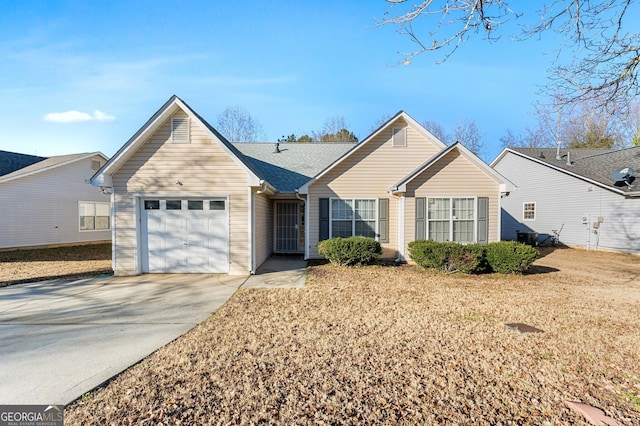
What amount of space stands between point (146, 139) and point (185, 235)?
300 cm

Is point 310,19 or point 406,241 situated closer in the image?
point 310,19

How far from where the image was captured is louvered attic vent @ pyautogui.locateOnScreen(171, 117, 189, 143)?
28.9ft

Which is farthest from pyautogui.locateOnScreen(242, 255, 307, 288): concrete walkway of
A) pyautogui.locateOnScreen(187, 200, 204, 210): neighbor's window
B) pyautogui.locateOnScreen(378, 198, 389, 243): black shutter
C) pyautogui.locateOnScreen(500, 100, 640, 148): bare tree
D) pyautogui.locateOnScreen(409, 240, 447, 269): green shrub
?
pyautogui.locateOnScreen(500, 100, 640, 148): bare tree

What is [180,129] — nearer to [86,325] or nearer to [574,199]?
[86,325]

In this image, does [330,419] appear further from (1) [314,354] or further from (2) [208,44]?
(2) [208,44]

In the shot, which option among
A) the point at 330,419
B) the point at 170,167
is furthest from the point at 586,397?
the point at 170,167

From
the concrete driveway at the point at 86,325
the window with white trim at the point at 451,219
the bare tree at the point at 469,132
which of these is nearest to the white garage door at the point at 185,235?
the concrete driveway at the point at 86,325

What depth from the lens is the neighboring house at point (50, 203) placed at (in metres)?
14.0

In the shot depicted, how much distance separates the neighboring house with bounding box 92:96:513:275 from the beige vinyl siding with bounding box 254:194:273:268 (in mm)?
40

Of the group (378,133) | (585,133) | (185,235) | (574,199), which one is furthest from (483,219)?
(585,133)

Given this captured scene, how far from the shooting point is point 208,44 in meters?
9.54

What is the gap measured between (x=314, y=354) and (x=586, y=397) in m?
2.86

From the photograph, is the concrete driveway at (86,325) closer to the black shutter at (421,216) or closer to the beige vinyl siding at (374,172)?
the beige vinyl siding at (374,172)

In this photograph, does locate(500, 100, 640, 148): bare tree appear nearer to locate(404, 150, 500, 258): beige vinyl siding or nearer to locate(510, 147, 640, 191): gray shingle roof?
locate(510, 147, 640, 191): gray shingle roof
